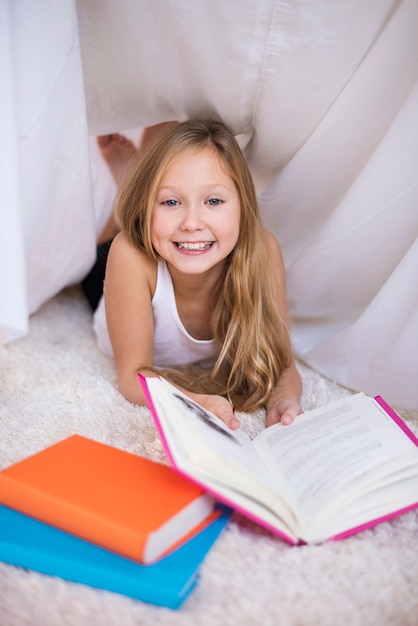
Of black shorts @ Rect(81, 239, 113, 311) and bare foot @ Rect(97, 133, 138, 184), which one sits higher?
bare foot @ Rect(97, 133, 138, 184)

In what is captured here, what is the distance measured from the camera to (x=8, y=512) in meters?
0.73

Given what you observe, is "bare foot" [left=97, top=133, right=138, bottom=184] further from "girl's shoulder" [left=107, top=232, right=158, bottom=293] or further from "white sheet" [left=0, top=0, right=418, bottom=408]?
"girl's shoulder" [left=107, top=232, right=158, bottom=293]

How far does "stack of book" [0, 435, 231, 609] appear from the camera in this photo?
645 millimetres

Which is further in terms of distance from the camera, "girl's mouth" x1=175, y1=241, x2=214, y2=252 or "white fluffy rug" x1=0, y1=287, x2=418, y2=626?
"girl's mouth" x1=175, y1=241, x2=214, y2=252

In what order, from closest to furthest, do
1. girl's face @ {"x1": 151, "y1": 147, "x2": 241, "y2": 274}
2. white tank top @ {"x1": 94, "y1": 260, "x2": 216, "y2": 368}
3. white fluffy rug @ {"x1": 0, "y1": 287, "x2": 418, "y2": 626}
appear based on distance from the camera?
white fluffy rug @ {"x1": 0, "y1": 287, "x2": 418, "y2": 626} < girl's face @ {"x1": 151, "y1": 147, "x2": 241, "y2": 274} < white tank top @ {"x1": 94, "y1": 260, "x2": 216, "y2": 368}

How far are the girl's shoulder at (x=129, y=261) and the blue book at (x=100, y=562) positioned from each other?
55 centimetres

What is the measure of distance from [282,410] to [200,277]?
13.9 inches

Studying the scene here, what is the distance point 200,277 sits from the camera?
49.3 inches

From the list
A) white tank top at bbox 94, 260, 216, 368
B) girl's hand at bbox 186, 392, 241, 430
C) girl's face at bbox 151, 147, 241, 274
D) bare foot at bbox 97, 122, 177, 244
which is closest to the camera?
girl's hand at bbox 186, 392, 241, 430

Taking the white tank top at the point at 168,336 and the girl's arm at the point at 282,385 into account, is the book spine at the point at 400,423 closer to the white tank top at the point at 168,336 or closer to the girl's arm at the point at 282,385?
the girl's arm at the point at 282,385

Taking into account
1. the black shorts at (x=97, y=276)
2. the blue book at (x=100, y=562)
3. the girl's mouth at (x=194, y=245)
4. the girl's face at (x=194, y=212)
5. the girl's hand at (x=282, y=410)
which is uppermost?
the girl's face at (x=194, y=212)

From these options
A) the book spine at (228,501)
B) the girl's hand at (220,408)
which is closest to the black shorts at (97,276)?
the girl's hand at (220,408)

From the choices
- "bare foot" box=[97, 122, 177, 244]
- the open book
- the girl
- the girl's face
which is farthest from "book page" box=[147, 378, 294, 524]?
"bare foot" box=[97, 122, 177, 244]

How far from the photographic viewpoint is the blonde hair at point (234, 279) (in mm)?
1126
